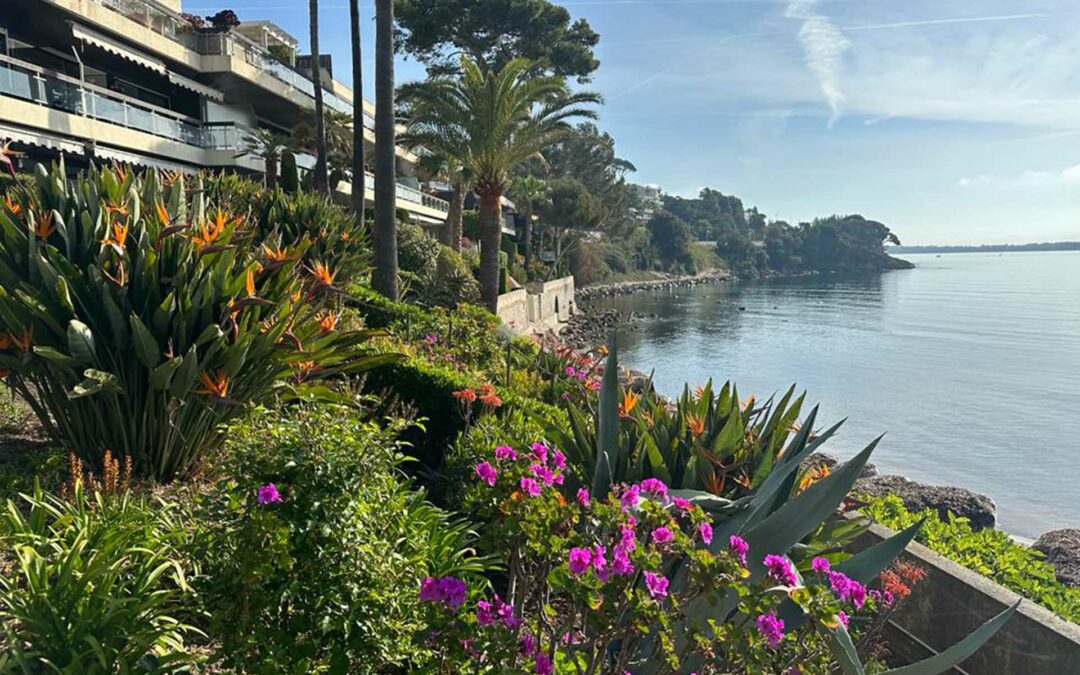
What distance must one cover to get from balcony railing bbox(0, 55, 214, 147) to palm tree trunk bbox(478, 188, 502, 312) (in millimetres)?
10384

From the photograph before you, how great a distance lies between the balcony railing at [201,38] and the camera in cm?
2311

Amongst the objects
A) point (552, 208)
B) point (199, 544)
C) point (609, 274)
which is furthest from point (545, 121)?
point (609, 274)

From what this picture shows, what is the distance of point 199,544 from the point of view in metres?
2.76

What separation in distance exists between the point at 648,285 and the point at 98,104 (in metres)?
69.4

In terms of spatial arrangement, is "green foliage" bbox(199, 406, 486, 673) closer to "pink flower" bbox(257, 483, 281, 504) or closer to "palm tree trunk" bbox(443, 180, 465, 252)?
"pink flower" bbox(257, 483, 281, 504)

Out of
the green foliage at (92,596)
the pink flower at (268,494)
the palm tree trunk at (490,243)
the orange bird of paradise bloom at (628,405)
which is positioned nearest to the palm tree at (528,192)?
A: the palm tree trunk at (490,243)

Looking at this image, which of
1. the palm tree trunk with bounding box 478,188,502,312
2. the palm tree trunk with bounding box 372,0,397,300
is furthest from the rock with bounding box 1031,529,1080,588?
the palm tree trunk with bounding box 478,188,502,312

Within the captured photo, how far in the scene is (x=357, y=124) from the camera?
1909cm

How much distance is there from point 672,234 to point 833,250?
61414 mm

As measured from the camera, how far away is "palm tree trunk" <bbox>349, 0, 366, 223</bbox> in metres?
18.6

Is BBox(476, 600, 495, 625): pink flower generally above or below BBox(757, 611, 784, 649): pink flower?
below

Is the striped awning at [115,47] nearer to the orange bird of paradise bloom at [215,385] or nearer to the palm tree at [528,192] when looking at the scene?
the orange bird of paradise bloom at [215,385]

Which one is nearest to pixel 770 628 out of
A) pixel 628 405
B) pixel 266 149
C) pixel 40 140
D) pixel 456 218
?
pixel 628 405

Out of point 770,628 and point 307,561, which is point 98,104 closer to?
point 307,561
